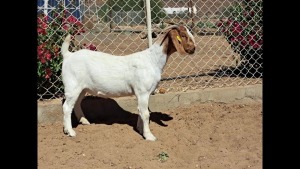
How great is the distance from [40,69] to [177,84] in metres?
1.83

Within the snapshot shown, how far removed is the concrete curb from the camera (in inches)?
164

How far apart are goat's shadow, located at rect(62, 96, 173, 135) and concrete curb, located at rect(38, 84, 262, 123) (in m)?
0.07

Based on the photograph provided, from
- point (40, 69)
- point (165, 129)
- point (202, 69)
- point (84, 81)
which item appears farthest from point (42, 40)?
point (202, 69)

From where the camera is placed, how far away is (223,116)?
4535 mm

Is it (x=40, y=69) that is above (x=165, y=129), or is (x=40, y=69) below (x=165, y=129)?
above

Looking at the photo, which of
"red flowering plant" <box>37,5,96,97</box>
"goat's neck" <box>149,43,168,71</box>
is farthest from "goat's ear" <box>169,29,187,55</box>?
"red flowering plant" <box>37,5,96,97</box>

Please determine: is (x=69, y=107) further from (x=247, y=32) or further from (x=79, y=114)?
(x=247, y=32)

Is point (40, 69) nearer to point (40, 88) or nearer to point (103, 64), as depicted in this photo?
point (40, 88)

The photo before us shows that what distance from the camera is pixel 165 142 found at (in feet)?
12.4

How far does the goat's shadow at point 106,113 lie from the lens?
4352 mm

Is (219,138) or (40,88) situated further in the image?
(40,88)

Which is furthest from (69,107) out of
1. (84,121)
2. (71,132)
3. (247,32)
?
(247,32)

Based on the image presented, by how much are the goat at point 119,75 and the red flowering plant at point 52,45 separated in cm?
46

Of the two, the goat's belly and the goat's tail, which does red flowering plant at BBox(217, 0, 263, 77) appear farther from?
the goat's tail
